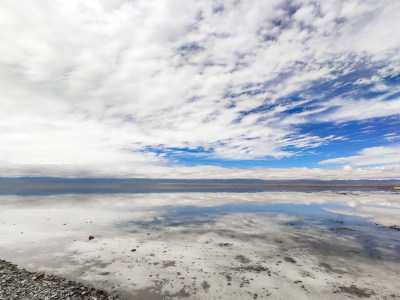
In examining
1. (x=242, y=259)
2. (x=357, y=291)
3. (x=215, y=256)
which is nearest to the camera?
(x=357, y=291)

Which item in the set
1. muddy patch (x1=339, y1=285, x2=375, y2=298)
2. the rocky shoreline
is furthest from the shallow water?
the rocky shoreline

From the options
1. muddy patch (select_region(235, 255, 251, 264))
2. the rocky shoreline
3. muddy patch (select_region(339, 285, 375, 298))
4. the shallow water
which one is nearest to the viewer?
the rocky shoreline

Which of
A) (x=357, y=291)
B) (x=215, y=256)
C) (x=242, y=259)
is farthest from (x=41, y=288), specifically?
(x=357, y=291)

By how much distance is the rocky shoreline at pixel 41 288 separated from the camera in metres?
8.34

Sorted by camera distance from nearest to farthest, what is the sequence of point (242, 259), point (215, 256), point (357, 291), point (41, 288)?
1. point (41, 288)
2. point (357, 291)
3. point (242, 259)
4. point (215, 256)

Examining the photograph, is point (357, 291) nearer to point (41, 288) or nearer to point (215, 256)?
point (215, 256)

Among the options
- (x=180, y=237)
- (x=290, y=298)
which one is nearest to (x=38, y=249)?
(x=180, y=237)

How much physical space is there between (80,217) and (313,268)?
2467 centimetres

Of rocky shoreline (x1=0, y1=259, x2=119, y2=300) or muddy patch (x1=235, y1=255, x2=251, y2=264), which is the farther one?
muddy patch (x1=235, y1=255, x2=251, y2=264)

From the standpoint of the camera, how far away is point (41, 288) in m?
8.89

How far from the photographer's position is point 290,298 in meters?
8.72

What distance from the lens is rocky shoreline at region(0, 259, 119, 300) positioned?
834 centimetres

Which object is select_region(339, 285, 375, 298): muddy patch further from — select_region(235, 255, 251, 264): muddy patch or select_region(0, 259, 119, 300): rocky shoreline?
select_region(0, 259, 119, 300): rocky shoreline

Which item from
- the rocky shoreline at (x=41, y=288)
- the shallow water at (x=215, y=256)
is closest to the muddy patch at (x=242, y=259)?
the shallow water at (x=215, y=256)
